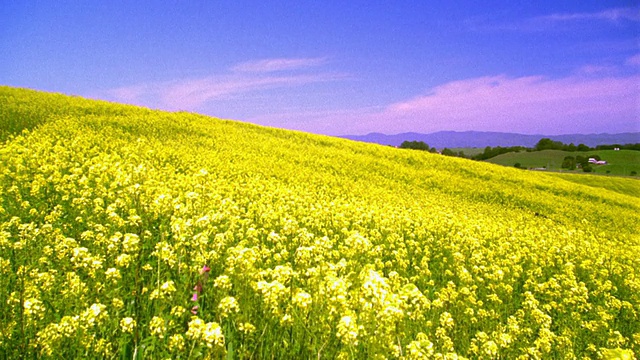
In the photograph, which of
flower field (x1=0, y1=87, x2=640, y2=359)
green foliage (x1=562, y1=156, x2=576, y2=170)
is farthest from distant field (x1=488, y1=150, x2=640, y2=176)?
flower field (x1=0, y1=87, x2=640, y2=359)

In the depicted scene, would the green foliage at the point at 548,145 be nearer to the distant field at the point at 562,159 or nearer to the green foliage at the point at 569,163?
the distant field at the point at 562,159

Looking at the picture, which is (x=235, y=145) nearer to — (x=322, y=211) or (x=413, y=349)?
(x=322, y=211)

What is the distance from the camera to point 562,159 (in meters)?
106

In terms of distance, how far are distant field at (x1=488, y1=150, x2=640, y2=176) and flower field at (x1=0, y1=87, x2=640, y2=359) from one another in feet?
299

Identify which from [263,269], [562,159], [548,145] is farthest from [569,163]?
[263,269]

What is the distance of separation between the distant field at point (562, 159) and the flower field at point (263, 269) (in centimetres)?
9101

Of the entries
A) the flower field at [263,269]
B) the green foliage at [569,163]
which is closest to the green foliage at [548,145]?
the green foliage at [569,163]

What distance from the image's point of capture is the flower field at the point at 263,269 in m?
3.23

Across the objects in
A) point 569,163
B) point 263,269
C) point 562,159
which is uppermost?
point 263,269

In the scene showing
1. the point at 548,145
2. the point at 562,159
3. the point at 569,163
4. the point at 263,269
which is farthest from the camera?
the point at 548,145

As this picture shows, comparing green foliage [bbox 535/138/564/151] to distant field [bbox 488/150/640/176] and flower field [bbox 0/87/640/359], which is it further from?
flower field [bbox 0/87/640/359]

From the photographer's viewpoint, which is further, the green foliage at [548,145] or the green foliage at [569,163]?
the green foliage at [548,145]

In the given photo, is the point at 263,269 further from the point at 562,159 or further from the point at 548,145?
the point at 548,145

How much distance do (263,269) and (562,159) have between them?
12281cm
